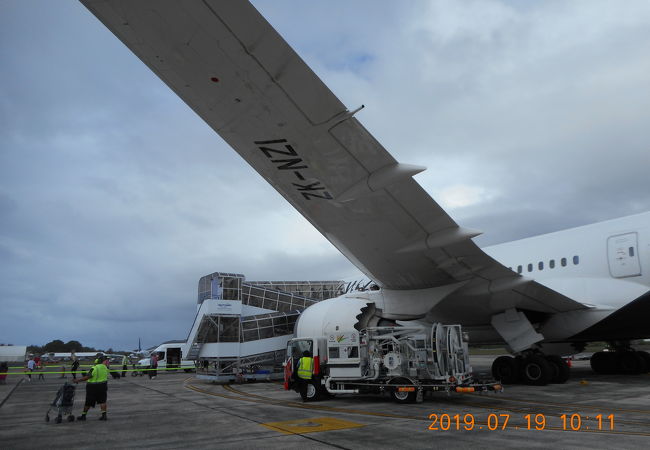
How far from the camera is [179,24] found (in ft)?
20.0

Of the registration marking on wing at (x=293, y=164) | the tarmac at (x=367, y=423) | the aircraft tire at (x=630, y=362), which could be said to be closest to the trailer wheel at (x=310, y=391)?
the tarmac at (x=367, y=423)

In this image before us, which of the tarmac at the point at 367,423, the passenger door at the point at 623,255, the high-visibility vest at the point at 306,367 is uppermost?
the passenger door at the point at 623,255

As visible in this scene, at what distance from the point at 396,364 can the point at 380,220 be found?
355 cm

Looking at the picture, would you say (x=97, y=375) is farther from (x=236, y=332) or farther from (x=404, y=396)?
(x=236, y=332)

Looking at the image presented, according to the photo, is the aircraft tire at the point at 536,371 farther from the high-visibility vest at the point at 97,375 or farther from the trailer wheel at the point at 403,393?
the high-visibility vest at the point at 97,375

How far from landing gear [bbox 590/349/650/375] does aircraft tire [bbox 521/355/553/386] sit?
18.6 ft

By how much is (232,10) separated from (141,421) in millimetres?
7473

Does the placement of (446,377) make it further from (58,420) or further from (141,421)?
(58,420)

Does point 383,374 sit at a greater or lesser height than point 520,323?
lesser

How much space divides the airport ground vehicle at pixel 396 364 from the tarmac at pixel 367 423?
35cm

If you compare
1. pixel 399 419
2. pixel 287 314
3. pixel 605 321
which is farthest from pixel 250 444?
pixel 287 314

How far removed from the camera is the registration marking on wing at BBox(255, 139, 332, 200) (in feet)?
25.9

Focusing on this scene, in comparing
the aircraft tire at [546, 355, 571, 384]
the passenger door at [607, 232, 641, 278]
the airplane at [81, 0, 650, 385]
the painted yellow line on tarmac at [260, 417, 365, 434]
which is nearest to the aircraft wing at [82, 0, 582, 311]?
the airplane at [81, 0, 650, 385]

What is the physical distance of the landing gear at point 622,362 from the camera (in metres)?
15.9
